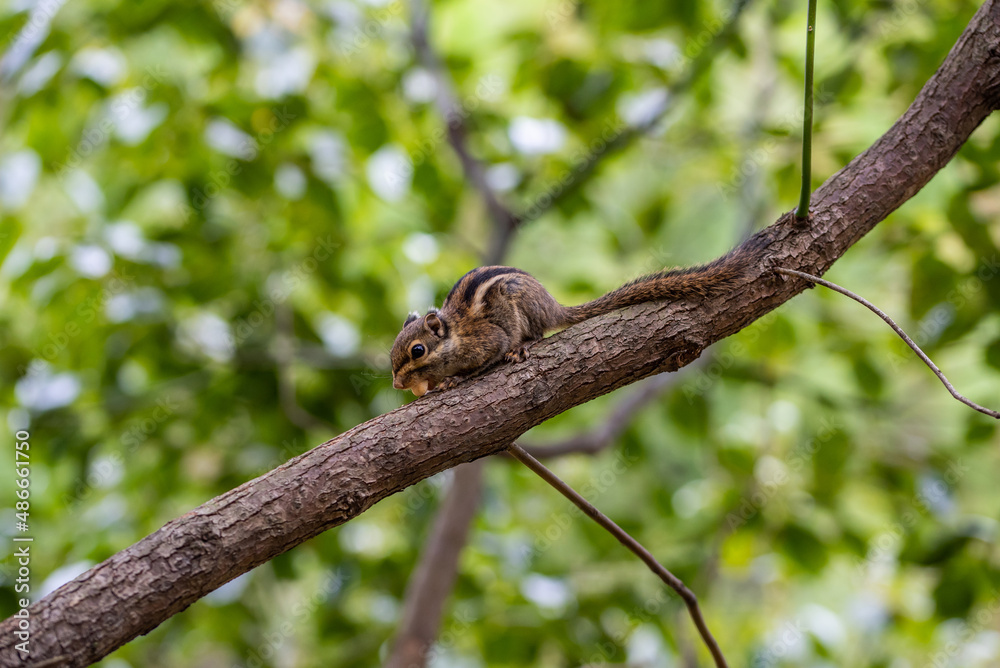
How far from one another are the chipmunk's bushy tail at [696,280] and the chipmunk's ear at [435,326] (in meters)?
0.84

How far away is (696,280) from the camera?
2.41m

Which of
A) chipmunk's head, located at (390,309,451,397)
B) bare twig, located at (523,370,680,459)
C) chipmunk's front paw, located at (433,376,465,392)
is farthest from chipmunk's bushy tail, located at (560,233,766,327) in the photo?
bare twig, located at (523,370,680,459)

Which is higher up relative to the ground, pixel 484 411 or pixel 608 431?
pixel 608 431

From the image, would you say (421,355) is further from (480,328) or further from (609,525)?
(609,525)

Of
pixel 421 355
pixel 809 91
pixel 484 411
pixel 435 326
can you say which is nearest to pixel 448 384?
pixel 484 411

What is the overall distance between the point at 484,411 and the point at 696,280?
0.74 m

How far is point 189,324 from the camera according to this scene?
16.5 ft

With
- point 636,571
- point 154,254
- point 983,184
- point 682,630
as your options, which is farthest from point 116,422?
point 983,184

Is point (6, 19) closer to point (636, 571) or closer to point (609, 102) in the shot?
point (609, 102)

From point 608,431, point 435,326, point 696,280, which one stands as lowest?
point 696,280

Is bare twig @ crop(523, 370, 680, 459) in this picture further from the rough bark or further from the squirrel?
the rough bark

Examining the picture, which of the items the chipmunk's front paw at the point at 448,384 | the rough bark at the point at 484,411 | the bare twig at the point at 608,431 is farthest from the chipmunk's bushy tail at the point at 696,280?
the bare twig at the point at 608,431

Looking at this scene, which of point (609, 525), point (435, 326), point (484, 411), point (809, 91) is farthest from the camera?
point (435, 326)

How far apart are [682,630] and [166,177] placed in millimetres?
3921
